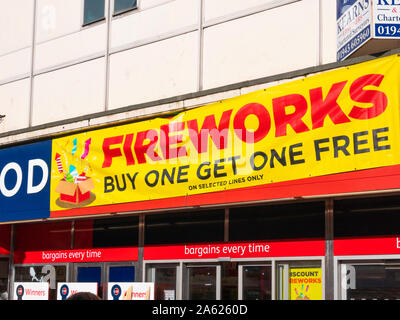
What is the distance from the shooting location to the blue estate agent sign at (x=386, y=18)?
10.3 m

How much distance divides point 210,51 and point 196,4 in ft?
3.50

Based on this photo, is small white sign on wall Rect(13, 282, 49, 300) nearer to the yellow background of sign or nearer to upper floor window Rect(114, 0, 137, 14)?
the yellow background of sign

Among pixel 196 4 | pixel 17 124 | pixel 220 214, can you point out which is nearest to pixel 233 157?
pixel 220 214

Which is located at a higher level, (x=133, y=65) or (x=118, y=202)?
(x=133, y=65)

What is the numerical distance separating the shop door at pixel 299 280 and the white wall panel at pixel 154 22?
4954mm

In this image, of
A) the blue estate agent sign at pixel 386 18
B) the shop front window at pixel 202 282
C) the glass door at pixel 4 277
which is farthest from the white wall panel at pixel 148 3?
the glass door at pixel 4 277

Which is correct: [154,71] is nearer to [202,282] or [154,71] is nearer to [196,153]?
[196,153]

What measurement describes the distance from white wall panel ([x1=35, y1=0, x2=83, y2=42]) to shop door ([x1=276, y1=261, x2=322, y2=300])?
774 centimetres

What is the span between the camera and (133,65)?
49.4ft

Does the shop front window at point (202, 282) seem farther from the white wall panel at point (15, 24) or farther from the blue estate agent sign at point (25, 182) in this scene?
the white wall panel at point (15, 24)

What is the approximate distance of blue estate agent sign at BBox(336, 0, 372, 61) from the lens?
1046 cm

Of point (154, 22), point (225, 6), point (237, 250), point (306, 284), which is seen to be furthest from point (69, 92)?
point (306, 284)

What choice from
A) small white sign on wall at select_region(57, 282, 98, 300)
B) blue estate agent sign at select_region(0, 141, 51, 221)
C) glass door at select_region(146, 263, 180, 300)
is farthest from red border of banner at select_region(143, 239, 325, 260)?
blue estate agent sign at select_region(0, 141, 51, 221)
